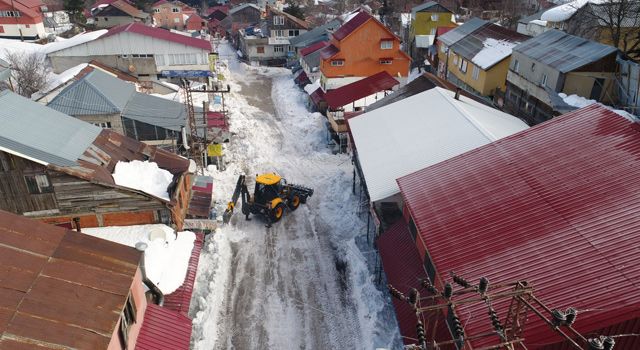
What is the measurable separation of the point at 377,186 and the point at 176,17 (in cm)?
8832

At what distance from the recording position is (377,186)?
19.7 metres

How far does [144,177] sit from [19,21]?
219 feet

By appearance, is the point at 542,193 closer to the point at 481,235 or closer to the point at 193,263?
the point at 481,235

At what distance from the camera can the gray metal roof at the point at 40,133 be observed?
684 inches

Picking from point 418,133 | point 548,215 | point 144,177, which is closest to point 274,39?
point 418,133

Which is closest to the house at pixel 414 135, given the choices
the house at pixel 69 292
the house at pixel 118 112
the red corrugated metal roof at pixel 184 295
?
the red corrugated metal roof at pixel 184 295

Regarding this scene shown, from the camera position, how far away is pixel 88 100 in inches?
1045

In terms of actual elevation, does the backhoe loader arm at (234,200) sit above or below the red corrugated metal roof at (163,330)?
below

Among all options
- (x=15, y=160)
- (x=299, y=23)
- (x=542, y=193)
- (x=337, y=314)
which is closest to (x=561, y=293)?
(x=542, y=193)

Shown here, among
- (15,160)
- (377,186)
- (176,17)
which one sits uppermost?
(15,160)

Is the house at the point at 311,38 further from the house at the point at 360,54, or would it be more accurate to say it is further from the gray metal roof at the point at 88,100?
the gray metal roof at the point at 88,100

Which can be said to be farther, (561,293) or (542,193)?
(542,193)

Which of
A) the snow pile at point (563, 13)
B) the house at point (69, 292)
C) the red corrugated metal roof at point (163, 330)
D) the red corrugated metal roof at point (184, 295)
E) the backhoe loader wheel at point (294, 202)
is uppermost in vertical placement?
the snow pile at point (563, 13)

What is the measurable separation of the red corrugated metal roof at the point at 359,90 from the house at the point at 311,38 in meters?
22.0
